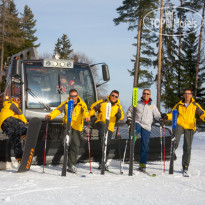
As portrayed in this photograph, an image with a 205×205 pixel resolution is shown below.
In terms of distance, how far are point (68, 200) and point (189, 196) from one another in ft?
5.39

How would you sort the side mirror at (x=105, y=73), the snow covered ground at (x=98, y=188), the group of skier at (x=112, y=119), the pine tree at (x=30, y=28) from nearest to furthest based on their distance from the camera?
the snow covered ground at (x=98, y=188) < the group of skier at (x=112, y=119) < the side mirror at (x=105, y=73) < the pine tree at (x=30, y=28)

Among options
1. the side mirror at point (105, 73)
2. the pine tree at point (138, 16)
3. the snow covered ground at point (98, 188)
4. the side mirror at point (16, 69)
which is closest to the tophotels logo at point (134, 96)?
the snow covered ground at point (98, 188)

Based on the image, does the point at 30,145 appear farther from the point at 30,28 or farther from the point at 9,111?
the point at 30,28

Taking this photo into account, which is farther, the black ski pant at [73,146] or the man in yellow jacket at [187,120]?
the man in yellow jacket at [187,120]

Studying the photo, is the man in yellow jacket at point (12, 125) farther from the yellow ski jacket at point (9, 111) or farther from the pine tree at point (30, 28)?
the pine tree at point (30, 28)

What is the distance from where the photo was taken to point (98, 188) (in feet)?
17.3

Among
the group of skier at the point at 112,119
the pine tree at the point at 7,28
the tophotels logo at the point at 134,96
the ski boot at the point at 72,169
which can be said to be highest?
the pine tree at the point at 7,28

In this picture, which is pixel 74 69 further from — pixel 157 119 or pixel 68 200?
pixel 68 200

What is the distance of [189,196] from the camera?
4.84 m

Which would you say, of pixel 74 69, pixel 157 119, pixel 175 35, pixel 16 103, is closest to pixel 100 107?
pixel 157 119

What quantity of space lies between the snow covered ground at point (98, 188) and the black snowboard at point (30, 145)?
0.16m

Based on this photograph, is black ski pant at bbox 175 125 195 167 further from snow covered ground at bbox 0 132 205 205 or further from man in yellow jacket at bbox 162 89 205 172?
snow covered ground at bbox 0 132 205 205

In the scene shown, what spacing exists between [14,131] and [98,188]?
8.40ft

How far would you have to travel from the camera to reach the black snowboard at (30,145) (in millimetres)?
6633
